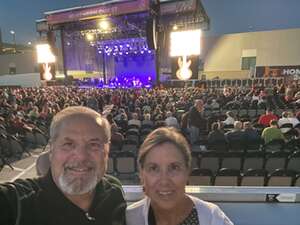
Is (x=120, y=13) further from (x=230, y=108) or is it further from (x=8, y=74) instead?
(x=8, y=74)

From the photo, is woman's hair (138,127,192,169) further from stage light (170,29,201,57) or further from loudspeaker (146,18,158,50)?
loudspeaker (146,18,158,50)

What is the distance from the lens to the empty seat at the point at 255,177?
5.22 m

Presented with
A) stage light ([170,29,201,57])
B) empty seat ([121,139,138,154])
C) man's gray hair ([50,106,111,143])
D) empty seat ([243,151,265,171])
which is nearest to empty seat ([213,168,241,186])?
empty seat ([243,151,265,171])

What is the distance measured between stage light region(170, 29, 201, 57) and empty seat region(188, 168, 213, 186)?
502 centimetres

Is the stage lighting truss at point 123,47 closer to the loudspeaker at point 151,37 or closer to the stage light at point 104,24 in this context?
the stage light at point 104,24

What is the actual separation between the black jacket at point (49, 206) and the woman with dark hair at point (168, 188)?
14cm

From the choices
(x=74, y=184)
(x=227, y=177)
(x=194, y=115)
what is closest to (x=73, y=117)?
(x=74, y=184)

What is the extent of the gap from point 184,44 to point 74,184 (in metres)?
8.33

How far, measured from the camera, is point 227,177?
5352 mm

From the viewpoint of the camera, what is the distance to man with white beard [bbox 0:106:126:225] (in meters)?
1.60

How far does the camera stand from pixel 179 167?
5.46 ft

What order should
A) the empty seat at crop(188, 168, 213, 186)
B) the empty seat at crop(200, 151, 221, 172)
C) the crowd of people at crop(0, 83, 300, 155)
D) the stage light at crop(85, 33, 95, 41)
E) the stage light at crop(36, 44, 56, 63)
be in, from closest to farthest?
the empty seat at crop(188, 168, 213, 186) → the empty seat at crop(200, 151, 221, 172) → the crowd of people at crop(0, 83, 300, 155) → the stage light at crop(36, 44, 56, 63) → the stage light at crop(85, 33, 95, 41)

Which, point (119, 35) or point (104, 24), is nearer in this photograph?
point (104, 24)

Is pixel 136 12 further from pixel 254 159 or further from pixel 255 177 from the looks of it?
pixel 255 177
